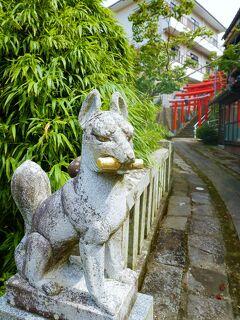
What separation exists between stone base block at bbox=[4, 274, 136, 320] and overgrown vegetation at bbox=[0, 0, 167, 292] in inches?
38.6

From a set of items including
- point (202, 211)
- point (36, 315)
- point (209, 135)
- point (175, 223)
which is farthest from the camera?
point (209, 135)

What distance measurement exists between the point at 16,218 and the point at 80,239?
5.23 ft

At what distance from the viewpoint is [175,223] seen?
4301 mm

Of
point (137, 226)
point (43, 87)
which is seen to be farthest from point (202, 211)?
point (43, 87)

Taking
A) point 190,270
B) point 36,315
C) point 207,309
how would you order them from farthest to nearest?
point 190,270 < point 207,309 < point 36,315

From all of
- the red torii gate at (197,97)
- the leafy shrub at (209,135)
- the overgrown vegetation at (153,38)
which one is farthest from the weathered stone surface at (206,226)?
the red torii gate at (197,97)

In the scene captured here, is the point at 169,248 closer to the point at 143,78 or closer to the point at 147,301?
the point at 147,301

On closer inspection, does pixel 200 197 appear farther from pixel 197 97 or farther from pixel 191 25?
pixel 191 25

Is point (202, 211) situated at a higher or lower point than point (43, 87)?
lower

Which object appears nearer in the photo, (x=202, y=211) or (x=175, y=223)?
(x=175, y=223)

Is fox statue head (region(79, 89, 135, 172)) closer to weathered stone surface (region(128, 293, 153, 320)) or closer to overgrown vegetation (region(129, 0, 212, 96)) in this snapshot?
weathered stone surface (region(128, 293, 153, 320))

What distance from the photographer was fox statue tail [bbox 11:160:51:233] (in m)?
1.41

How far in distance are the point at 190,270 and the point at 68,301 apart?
6.88 feet

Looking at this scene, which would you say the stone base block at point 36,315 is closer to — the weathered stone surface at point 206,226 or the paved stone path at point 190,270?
the paved stone path at point 190,270
